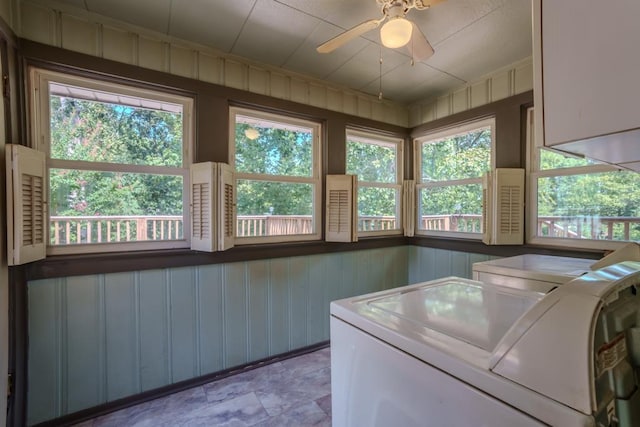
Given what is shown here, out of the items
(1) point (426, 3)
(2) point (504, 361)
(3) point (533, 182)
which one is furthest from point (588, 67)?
(3) point (533, 182)

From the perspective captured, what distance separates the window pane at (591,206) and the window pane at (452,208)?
0.54 meters

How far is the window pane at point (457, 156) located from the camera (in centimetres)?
292

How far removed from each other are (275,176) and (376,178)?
1283 mm

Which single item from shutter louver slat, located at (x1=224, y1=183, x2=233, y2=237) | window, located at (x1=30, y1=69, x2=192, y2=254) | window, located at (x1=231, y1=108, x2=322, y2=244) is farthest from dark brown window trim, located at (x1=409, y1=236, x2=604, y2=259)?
window, located at (x1=30, y1=69, x2=192, y2=254)

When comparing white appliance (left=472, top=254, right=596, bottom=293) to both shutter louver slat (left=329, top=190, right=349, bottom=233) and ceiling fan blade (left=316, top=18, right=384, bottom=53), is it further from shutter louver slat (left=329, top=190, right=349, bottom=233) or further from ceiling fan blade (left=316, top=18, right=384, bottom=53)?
ceiling fan blade (left=316, top=18, right=384, bottom=53)

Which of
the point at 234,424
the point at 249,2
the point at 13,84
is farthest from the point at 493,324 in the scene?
the point at 13,84

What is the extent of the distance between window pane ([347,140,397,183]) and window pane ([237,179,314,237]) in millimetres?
640

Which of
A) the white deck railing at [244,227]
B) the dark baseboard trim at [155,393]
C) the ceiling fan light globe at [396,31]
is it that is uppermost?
the ceiling fan light globe at [396,31]

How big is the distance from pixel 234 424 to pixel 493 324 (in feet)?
5.89

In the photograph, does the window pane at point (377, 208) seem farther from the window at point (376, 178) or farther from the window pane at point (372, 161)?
the window pane at point (372, 161)

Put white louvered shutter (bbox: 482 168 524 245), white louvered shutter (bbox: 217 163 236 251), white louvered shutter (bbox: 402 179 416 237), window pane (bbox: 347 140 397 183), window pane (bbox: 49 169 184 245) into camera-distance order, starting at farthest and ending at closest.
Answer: white louvered shutter (bbox: 402 179 416 237)
window pane (bbox: 347 140 397 183)
white louvered shutter (bbox: 482 168 524 245)
white louvered shutter (bbox: 217 163 236 251)
window pane (bbox: 49 169 184 245)

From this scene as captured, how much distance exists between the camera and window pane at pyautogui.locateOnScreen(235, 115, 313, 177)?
101 inches

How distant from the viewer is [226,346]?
2.38 metres

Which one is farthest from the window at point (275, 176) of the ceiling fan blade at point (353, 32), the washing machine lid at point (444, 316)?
the washing machine lid at point (444, 316)
